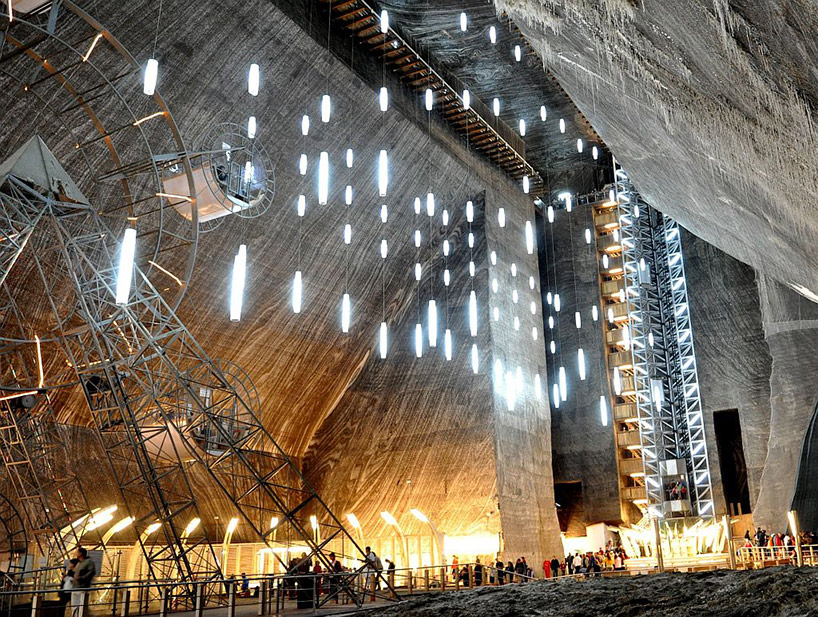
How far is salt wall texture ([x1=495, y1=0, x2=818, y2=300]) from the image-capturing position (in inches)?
213

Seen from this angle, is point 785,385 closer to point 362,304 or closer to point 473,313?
point 473,313

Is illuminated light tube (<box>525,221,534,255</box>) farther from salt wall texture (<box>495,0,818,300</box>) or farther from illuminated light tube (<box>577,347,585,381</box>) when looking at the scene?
salt wall texture (<box>495,0,818,300</box>)

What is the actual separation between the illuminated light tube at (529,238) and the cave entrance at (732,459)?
953cm

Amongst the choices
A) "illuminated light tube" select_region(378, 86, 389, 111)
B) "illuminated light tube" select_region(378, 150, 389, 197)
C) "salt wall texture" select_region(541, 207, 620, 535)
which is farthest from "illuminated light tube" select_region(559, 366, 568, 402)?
"illuminated light tube" select_region(378, 86, 389, 111)

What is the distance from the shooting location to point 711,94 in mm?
6777

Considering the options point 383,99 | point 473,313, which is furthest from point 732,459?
point 383,99

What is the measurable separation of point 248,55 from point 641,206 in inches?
765

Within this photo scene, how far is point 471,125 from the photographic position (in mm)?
25625

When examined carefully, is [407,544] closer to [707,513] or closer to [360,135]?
[707,513]

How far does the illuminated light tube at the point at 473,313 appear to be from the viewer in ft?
84.1

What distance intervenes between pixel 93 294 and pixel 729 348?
23.4 m

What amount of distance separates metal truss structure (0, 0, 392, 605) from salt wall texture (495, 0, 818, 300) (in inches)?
296

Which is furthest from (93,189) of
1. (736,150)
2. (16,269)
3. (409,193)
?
(736,150)

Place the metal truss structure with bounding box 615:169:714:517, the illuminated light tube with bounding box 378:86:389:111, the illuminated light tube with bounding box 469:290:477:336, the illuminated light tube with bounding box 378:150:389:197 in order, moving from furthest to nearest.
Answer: the metal truss structure with bounding box 615:169:714:517 < the illuminated light tube with bounding box 469:290:477:336 < the illuminated light tube with bounding box 378:150:389:197 < the illuminated light tube with bounding box 378:86:389:111
